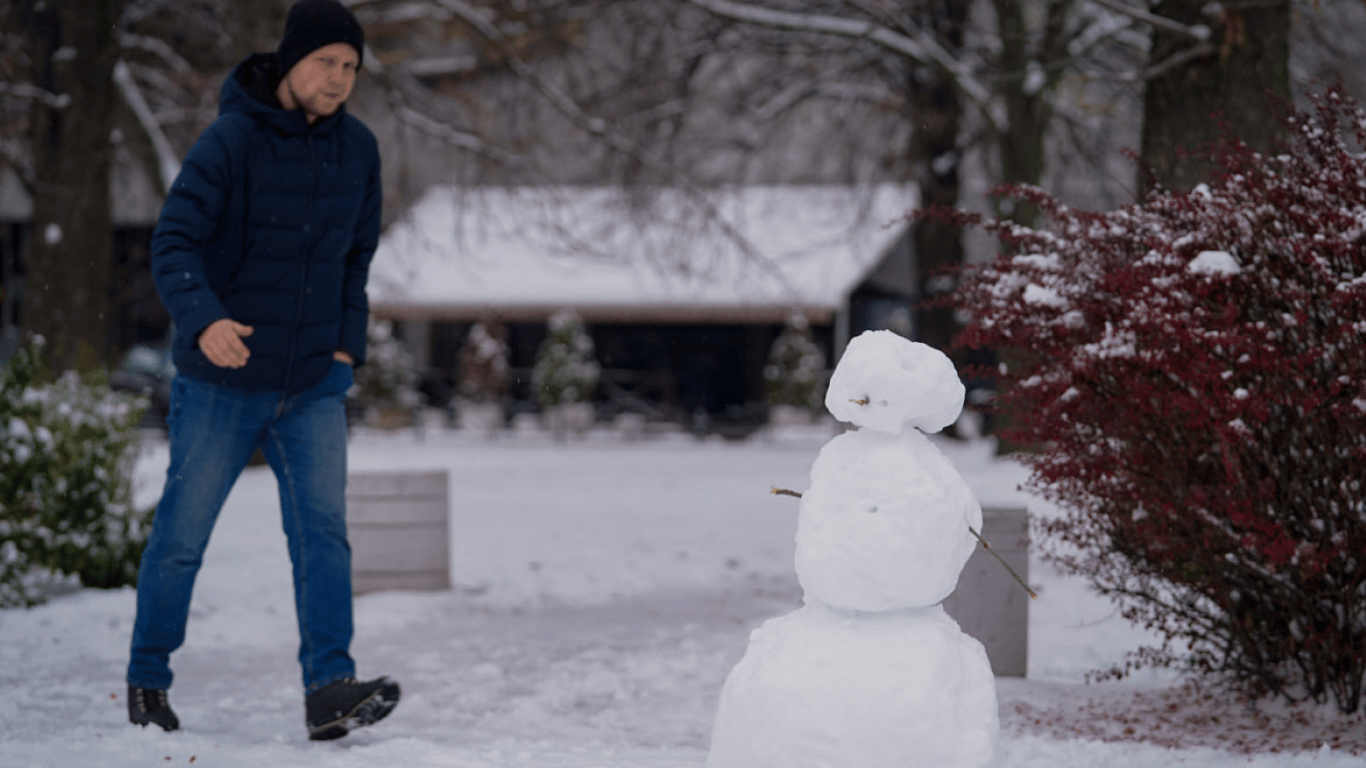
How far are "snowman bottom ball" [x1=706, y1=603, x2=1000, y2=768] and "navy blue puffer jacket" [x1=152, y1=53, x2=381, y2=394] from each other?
192 cm

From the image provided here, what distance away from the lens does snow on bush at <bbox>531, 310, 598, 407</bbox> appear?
913 inches

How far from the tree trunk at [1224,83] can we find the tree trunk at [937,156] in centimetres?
758

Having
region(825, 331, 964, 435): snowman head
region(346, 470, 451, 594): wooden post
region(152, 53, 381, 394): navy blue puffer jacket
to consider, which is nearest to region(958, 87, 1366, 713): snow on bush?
region(825, 331, 964, 435): snowman head

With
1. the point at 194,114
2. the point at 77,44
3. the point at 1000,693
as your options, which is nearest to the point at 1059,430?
the point at 1000,693

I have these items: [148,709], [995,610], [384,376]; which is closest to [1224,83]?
[995,610]

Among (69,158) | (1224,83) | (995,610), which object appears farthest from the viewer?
(69,158)

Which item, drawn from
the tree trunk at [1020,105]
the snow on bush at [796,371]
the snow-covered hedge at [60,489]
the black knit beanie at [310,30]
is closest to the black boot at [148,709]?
the black knit beanie at [310,30]

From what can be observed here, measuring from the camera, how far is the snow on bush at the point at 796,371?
23.5 metres

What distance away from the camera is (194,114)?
13.8 meters

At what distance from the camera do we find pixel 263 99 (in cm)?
388

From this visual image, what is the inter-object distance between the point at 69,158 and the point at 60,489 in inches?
232

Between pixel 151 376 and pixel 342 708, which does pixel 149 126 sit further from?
pixel 342 708

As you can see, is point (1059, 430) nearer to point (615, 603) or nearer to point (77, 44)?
point (615, 603)

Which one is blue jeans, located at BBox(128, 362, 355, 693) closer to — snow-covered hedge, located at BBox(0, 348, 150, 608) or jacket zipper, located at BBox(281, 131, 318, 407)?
jacket zipper, located at BBox(281, 131, 318, 407)
